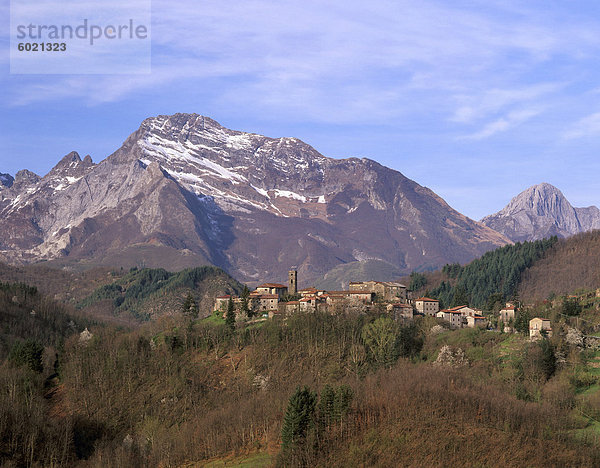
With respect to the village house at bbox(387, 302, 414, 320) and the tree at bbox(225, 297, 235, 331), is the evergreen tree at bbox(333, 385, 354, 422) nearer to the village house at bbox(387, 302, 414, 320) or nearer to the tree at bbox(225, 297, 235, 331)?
the tree at bbox(225, 297, 235, 331)

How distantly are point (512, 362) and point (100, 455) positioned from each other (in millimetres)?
79835

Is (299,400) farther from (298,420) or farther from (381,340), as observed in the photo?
(381,340)

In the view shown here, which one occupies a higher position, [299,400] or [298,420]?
[299,400]

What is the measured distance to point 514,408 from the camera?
127 meters

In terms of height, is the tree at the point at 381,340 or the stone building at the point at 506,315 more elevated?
the stone building at the point at 506,315

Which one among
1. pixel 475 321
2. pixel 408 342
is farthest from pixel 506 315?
pixel 408 342

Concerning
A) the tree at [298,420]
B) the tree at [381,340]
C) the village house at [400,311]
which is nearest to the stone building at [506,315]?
the village house at [400,311]

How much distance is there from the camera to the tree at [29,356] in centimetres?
18175

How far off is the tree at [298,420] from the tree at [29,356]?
83.2m

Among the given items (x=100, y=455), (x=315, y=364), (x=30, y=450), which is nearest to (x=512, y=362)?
(x=315, y=364)

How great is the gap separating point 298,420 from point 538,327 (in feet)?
238

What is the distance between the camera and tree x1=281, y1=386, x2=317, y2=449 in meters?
118

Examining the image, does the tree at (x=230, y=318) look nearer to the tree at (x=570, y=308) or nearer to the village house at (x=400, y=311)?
the village house at (x=400, y=311)

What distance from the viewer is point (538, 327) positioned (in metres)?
170
